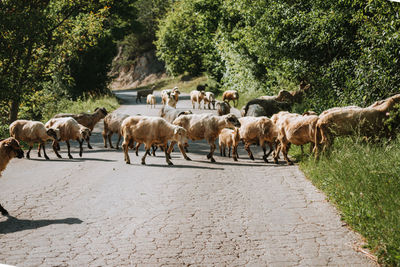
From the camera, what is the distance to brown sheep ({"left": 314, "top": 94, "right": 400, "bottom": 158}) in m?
8.66

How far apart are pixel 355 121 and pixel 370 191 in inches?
113

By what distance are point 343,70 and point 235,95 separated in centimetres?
1488

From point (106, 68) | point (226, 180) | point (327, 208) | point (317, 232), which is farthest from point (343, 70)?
point (106, 68)

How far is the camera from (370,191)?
634 centimetres

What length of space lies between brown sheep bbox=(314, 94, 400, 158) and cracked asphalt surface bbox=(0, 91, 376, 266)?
1251mm

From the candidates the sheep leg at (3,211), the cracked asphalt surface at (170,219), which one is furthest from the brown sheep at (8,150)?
the sheep leg at (3,211)

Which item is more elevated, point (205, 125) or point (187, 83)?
point (187, 83)

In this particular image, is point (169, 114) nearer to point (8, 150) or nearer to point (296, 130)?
point (296, 130)

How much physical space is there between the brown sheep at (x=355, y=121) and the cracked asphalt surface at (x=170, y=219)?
125 centimetres

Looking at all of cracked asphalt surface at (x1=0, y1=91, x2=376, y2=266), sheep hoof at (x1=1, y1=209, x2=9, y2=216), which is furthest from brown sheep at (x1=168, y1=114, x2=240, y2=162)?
sheep hoof at (x1=1, y1=209, x2=9, y2=216)

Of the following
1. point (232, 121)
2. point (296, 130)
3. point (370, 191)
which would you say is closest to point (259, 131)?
point (232, 121)

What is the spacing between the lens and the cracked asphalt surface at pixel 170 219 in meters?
4.98

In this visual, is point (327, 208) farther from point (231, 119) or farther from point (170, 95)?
point (170, 95)

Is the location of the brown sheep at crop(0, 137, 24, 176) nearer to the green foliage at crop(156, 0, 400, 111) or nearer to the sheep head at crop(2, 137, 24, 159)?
the sheep head at crop(2, 137, 24, 159)
